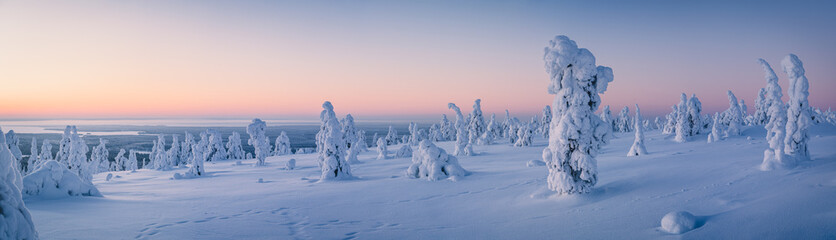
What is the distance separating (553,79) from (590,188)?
3.61 meters

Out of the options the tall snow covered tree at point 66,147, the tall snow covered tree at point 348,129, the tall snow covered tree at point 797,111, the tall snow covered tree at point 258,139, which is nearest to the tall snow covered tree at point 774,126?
the tall snow covered tree at point 797,111

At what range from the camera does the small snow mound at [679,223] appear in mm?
7063

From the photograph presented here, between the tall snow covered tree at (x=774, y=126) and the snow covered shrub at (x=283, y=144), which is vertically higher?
the tall snow covered tree at (x=774, y=126)

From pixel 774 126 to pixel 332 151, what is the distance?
22.2m

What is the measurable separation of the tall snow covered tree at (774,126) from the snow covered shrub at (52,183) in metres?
25.9

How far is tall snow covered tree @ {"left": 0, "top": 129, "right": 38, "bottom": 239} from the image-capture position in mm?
4879

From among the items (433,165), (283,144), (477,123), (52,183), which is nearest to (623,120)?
(477,123)

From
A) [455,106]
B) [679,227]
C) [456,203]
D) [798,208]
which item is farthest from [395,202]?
[455,106]

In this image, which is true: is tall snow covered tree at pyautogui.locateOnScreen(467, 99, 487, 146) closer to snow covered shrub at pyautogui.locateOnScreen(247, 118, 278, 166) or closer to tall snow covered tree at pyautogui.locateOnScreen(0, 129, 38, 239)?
snow covered shrub at pyautogui.locateOnScreen(247, 118, 278, 166)

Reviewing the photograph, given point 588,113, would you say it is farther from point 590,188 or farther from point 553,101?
point 590,188

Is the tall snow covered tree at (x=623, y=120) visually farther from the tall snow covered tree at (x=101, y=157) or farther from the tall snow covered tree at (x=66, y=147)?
the tall snow covered tree at (x=101, y=157)

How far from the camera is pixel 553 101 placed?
11711 millimetres

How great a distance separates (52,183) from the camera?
14930 mm

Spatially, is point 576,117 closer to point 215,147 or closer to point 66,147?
point 66,147
